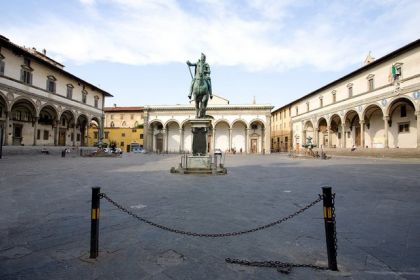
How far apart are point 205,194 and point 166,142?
125ft

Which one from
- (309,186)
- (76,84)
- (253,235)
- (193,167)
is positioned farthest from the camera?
(76,84)

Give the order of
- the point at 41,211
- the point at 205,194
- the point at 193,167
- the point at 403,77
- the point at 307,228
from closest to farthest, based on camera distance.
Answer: the point at 307,228, the point at 41,211, the point at 205,194, the point at 193,167, the point at 403,77

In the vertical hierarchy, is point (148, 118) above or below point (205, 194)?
above

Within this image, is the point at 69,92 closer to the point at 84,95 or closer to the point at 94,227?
the point at 84,95

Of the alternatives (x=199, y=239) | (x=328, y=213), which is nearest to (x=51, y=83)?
(x=199, y=239)

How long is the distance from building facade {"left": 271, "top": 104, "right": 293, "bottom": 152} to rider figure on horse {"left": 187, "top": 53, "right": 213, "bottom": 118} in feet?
121

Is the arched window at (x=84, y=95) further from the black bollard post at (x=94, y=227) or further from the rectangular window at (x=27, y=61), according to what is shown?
the black bollard post at (x=94, y=227)

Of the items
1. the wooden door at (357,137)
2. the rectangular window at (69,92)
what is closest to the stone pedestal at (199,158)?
the rectangular window at (69,92)

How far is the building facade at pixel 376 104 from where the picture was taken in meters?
21.2

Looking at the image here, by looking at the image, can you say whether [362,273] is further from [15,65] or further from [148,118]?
[148,118]

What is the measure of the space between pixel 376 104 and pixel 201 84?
2239cm

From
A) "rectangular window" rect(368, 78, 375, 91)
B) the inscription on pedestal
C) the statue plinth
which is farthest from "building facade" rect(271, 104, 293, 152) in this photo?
the inscription on pedestal

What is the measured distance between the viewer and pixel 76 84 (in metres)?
31.8

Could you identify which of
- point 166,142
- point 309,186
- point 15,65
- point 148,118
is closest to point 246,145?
point 166,142
